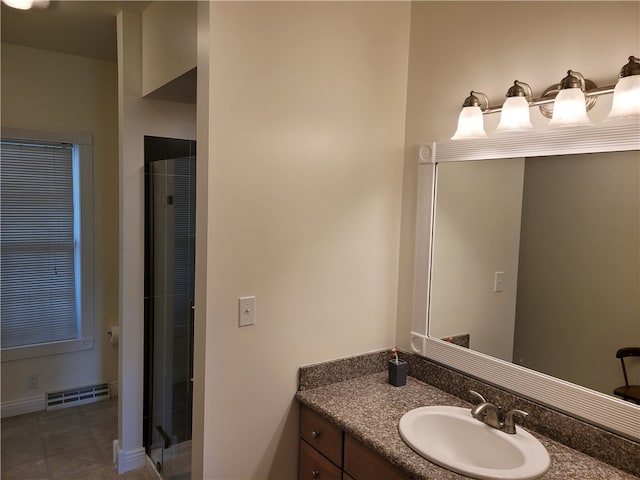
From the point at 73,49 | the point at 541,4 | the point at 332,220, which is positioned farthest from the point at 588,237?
the point at 73,49

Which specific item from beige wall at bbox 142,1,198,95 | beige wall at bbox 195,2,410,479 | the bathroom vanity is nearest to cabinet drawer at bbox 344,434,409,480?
the bathroom vanity

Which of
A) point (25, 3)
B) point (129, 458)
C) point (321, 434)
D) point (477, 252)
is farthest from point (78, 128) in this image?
point (477, 252)

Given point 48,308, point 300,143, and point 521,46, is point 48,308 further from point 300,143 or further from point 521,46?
point 521,46

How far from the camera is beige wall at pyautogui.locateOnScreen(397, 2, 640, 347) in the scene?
1451mm

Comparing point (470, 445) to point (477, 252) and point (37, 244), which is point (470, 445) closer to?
point (477, 252)

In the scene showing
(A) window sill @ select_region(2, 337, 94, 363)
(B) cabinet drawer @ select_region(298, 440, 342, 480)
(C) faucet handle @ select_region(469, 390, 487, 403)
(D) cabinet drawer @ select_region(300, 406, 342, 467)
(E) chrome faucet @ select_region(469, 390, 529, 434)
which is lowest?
(A) window sill @ select_region(2, 337, 94, 363)

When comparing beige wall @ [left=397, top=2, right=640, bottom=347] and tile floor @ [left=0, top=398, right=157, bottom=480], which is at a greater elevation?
beige wall @ [left=397, top=2, right=640, bottom=347]

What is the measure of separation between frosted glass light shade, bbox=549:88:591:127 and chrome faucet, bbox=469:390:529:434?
0.98 m

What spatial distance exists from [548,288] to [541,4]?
3.27 ft

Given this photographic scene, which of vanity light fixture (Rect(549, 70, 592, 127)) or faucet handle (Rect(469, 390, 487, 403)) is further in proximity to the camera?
faucet handle (Rect(469, 390, 487, 403))

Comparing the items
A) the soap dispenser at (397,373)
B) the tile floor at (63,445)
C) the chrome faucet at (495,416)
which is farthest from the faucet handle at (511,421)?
the tile floor at (63,445)

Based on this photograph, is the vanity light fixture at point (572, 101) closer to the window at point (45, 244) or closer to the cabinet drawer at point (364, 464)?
the cabinet drawer at point (364, 464)

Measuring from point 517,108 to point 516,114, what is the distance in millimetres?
20

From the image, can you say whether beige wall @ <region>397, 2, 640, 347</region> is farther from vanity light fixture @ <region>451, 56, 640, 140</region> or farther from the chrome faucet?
the chrome faucet
